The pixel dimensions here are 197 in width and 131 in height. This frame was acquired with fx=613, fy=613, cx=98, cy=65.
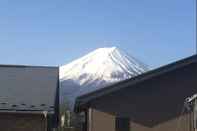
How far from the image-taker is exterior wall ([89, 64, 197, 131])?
23000 mm

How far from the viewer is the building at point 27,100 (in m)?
24.0

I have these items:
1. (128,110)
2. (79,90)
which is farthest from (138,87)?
(79,90)

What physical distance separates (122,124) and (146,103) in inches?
49.8

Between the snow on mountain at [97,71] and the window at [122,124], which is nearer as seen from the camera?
the window at [122,124]

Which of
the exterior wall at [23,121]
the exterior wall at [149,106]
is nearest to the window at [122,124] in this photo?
the exterior wall at [149,106]

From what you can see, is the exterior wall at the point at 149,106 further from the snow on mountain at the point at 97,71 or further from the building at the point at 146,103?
the snow on mountain at the point at 97,71

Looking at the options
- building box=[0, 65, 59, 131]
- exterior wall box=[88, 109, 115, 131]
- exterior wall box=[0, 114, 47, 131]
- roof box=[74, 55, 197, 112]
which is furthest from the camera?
exterior wall box=[0, 114, 47, 131]

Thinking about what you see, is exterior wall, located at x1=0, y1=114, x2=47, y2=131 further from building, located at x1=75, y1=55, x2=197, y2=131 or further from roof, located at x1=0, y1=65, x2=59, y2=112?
building, located at x1=75, y1=55, x2=197, y2=131

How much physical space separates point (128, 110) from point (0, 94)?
19.8 ft

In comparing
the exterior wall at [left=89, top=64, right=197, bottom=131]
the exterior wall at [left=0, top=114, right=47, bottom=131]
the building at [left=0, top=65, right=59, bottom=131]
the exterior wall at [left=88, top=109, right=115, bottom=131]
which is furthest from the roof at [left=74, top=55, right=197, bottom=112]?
the exterior wall at [left=0, top=114, right=47, bottom=131]

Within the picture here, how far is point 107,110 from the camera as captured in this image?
23078 millimetres

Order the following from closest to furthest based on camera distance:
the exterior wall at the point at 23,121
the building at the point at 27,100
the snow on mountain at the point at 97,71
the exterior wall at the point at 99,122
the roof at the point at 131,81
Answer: the roof at the point at 131,81 → the exterior wall at the point at 99,122 → the building at the point at 27,100 → the exterior wall at the point at 23,121 → the snow on mountain at the point at 97,71

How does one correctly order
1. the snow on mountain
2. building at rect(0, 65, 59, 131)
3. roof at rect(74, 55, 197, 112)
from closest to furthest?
roof at rect(74, 55, 197, 112) → building at rect(0, 65, 59, 131) → the snow on mountain

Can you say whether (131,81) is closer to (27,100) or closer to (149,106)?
(149,106)
